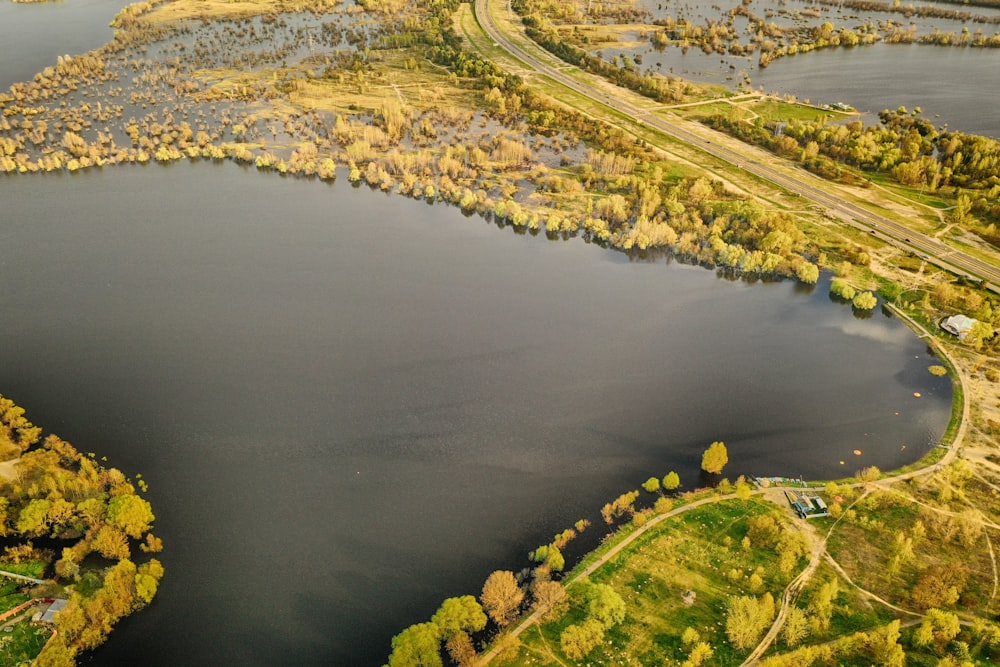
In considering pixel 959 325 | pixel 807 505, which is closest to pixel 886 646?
pixel 807 505

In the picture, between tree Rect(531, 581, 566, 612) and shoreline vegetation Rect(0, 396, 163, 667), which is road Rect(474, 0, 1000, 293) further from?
shoreline vegetation Rect(0, 396, 163, 667)

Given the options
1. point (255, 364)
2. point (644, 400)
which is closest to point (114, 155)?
point (255, 364)

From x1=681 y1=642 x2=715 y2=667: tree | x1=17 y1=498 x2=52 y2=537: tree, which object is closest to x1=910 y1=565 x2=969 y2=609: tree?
x1=681 y1=642 x2=715 y2=667: tree

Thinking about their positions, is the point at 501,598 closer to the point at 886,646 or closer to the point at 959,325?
the point at 886,646

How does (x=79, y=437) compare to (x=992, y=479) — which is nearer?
(x=992, y=479)

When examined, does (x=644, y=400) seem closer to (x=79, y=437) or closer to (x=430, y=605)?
(x=430, y=605)

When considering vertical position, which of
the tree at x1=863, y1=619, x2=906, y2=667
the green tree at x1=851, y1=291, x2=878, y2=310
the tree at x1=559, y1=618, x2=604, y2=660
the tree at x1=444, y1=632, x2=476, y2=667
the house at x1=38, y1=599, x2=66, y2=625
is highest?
the green tree at x1=851, y1=291, x2=878, y2=310
